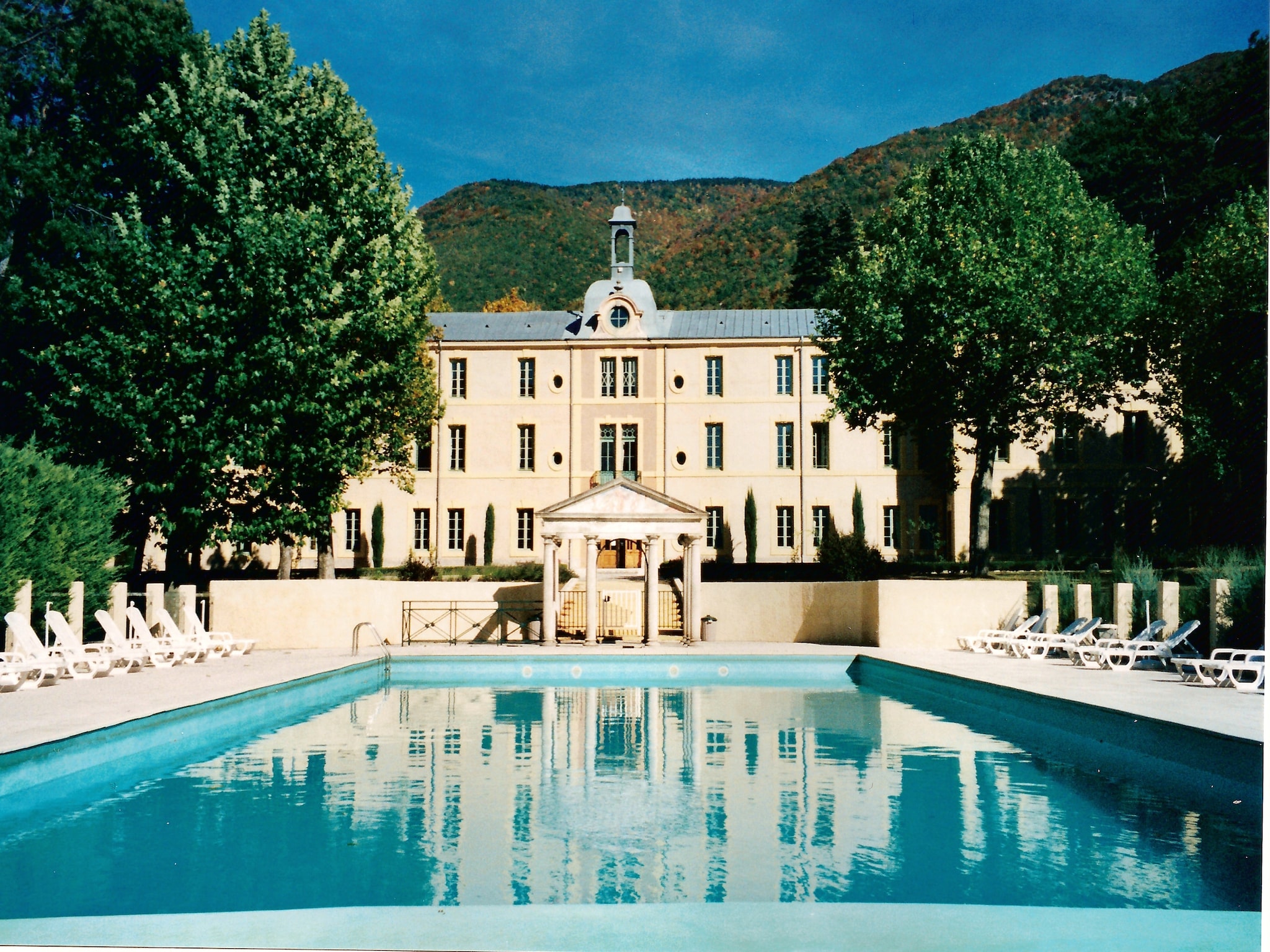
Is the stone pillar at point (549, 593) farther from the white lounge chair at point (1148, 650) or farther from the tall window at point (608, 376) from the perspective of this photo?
the tall window at point (608, 376)

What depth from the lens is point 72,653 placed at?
1313cm

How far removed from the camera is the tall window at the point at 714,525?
3722 cm

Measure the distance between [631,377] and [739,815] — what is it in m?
31.4

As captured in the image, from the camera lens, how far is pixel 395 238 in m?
21.2

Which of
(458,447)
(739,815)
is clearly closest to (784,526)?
(458,447)

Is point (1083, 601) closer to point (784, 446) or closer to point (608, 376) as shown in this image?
point (784, 446)

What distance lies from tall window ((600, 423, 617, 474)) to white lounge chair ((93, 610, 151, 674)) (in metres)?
23.1

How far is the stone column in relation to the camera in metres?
22.5

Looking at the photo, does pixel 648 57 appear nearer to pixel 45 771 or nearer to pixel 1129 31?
pixel 1129 31

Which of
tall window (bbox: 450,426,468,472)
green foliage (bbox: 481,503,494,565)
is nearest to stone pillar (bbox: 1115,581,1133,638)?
green foliage (bbox: 481,503,494,565)

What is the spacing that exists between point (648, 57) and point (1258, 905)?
282 inches

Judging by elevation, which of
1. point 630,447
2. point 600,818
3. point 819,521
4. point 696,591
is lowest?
point 600,818

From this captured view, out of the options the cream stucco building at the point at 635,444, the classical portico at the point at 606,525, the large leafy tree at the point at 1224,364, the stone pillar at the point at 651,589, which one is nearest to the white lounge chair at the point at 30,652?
the classical portico at the point at 606,525

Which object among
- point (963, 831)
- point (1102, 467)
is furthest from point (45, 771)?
point (1102, 467)
